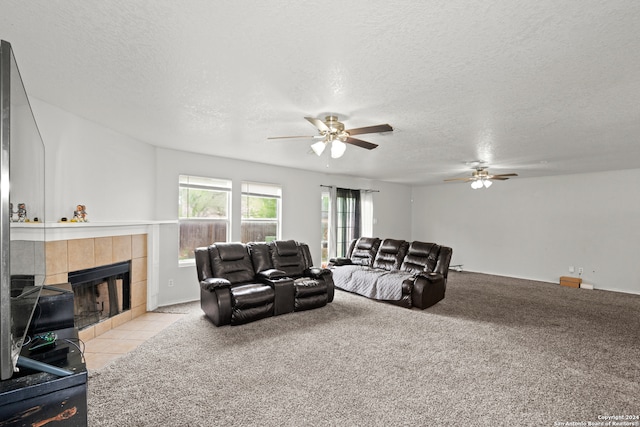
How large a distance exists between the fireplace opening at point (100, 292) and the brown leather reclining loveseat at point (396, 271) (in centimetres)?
342

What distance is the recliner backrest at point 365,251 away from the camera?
6.04 meters

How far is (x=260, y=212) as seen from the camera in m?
5.88

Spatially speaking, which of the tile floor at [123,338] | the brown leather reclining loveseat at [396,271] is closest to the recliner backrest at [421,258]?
the brown leather reclining loveseat at [396,271]

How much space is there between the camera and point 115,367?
272 centimetres

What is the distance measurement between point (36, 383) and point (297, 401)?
1622 millimetres

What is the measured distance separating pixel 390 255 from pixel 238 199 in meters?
3.03

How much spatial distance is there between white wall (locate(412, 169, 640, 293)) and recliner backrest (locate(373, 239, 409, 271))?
3445 millimetres

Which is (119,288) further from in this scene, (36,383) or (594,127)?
(594,127)

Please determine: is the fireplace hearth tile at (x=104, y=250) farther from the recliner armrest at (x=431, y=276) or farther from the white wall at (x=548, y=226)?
the white wall at (x=548, y=226)

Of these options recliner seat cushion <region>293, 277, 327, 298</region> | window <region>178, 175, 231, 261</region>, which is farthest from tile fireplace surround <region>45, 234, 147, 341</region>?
recliner seat cushion <region>293, 277, 327, 298</region>

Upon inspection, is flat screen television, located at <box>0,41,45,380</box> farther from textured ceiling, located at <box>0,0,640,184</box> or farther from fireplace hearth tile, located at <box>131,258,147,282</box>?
fireplace hearth tile, located at <box>131,258,147,282</box>

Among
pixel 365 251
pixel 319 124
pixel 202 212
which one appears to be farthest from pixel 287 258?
pixel 319 124

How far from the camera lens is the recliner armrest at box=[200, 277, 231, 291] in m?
3.71

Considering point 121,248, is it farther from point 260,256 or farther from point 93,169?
point 260,256
